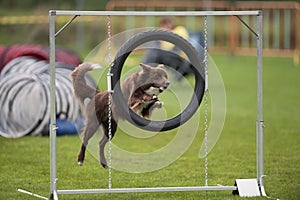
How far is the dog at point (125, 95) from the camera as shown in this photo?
7.01 meters

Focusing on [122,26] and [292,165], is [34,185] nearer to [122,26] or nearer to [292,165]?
[292,165]

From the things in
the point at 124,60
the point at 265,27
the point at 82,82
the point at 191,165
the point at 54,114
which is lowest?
the point at 191,165

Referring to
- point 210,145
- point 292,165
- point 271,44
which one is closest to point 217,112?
point 210,145

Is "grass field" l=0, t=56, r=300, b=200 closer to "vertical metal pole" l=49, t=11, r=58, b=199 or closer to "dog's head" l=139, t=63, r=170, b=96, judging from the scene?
"vertical metal pole" l=49, t=11, r=58, b=199

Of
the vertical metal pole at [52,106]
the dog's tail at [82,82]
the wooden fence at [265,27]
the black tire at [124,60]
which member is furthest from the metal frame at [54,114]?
the wooden fence at [265,27]

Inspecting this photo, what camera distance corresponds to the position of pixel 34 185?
769 cm

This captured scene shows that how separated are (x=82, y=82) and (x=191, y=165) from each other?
2.22 meters

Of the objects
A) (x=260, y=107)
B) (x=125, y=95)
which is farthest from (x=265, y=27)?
(x=125, y=95)

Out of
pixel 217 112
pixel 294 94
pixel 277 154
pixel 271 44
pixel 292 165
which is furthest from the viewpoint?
pixel 271 44

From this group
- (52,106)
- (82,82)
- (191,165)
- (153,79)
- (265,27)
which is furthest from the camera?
(265,27)

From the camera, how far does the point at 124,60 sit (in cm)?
680

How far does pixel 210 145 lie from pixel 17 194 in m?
3.35

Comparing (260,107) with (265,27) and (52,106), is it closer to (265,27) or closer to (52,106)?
(52,106)

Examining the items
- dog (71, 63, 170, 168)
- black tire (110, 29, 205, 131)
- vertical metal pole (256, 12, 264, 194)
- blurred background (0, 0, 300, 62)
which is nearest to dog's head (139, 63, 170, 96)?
dog (71, 63, 170, 168)
